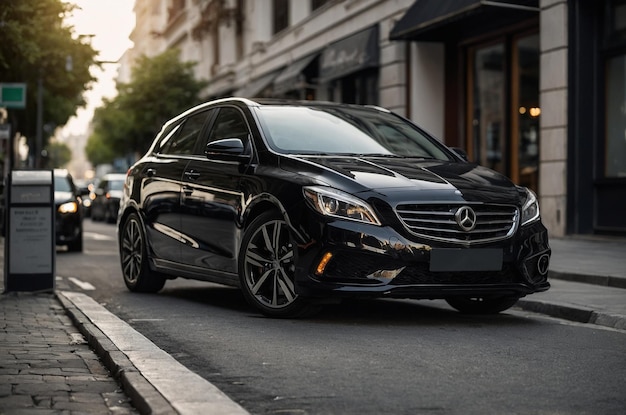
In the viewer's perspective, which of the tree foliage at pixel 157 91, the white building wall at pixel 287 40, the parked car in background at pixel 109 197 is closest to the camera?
the white building wall at pixel 287 40

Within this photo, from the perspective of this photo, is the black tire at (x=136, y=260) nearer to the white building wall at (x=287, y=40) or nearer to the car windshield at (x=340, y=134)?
the car windshield at (x=340, y=134)

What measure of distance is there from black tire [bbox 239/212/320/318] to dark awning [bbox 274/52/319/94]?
68.0ft

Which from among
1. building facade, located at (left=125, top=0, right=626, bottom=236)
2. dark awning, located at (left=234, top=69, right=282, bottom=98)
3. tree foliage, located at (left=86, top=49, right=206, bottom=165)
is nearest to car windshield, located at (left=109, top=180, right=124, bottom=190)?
dark awning, located at (left=234, top=69, right=282, bottom=98)

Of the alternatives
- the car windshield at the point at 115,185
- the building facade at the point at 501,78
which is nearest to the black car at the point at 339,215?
the building facade at the point at 501,78

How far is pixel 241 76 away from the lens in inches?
1529

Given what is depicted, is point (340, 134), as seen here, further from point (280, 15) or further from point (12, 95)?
point (280, 15)

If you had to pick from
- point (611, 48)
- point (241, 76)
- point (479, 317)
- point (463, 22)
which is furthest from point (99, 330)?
point (241, 76)

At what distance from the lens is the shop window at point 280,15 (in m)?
33.9

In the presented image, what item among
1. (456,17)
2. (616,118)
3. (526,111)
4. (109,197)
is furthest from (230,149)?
(109,197)

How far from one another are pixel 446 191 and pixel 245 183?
1.57 metres

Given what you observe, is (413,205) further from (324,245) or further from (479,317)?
(479,317)

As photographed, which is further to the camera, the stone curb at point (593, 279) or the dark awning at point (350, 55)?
the dark awning at point (350, 55)

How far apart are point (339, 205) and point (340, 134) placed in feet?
4.68

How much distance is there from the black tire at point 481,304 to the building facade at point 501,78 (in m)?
8.44
